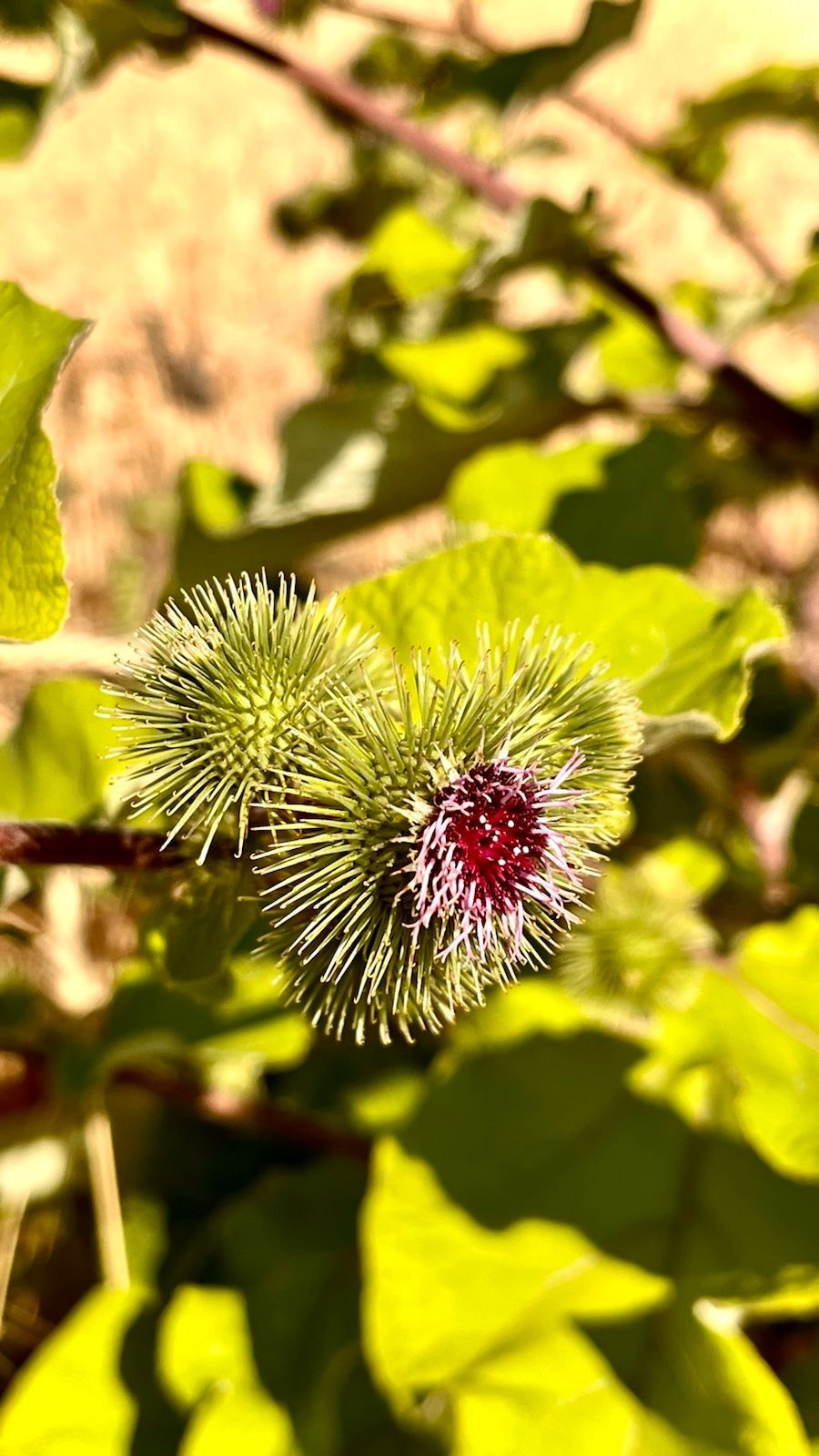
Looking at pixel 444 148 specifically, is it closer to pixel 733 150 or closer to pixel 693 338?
pixel 693 338

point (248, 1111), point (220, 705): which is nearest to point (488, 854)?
point (220, 705)

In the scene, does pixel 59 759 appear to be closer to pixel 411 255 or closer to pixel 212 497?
pixel 212 497

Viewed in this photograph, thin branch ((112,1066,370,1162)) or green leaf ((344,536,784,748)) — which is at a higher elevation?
green leaf ((344,536,784,748))

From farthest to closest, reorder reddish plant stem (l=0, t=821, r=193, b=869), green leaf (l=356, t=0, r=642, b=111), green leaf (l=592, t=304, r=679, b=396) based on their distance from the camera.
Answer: green leaf (l=592, t=304, r=679, b=396)
green leaf (l=356, t=0, r=642, b=111)
reddish plant stem (l=0, t=821, r=193, b=869)

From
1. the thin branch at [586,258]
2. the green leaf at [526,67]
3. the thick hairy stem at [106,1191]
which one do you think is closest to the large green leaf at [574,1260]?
the thick hairy stem at [106,1191]

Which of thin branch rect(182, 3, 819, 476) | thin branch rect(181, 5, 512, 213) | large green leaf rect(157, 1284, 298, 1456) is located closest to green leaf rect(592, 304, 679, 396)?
thin branch rect(182, 3, 819, 476)

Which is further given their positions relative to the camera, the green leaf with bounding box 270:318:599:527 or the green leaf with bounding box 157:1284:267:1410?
the green leaf with bounding box 270:318:599:527

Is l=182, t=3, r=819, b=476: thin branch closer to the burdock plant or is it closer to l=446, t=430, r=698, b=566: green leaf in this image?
l=446, t=430, r=698, b=566: green leaf
